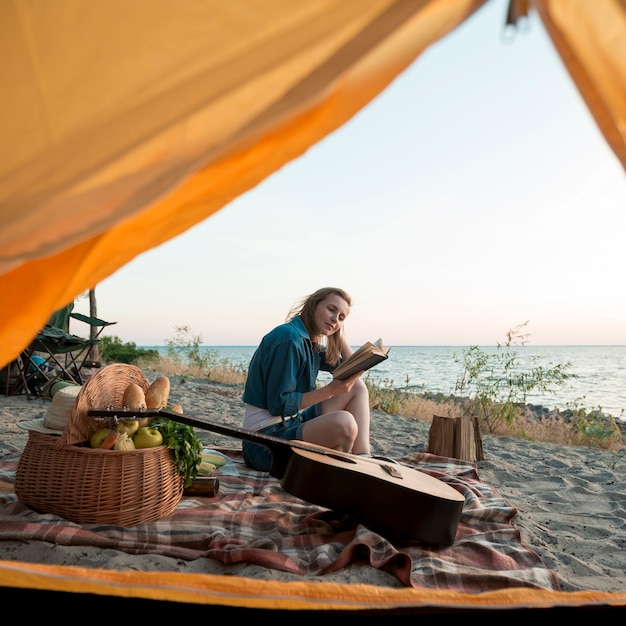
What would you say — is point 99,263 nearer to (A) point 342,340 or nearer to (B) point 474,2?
(B) point 474,2

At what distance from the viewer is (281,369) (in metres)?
3.04

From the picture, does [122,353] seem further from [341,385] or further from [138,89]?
[138,89]

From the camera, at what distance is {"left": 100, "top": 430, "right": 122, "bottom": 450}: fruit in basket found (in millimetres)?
2180

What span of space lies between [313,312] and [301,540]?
1466 mm

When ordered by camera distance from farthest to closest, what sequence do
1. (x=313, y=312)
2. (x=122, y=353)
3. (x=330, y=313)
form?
(x=122, y=353), (x=313, y=312), (x=330, y=313)

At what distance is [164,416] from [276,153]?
1.37 meters

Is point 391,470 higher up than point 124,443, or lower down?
lower down

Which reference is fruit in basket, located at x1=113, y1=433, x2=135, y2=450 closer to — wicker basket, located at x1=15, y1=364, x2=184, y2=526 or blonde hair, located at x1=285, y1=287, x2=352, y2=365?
wicker basket, located at x1=15, y1=364, x2=184, y2=526

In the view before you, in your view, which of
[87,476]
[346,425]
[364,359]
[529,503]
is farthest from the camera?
[529,503]

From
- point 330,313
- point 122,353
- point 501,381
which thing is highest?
point 330,313

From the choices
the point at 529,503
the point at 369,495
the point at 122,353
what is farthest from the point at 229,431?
the point at 122,353

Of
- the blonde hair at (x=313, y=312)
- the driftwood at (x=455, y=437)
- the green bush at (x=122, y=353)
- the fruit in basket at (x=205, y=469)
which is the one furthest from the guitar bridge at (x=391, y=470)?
the green bush at (x=122, y=353)

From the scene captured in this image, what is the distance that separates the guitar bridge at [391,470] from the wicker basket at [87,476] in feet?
3.28

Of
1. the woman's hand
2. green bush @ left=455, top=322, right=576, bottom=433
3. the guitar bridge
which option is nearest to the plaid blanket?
the guitar bridge
